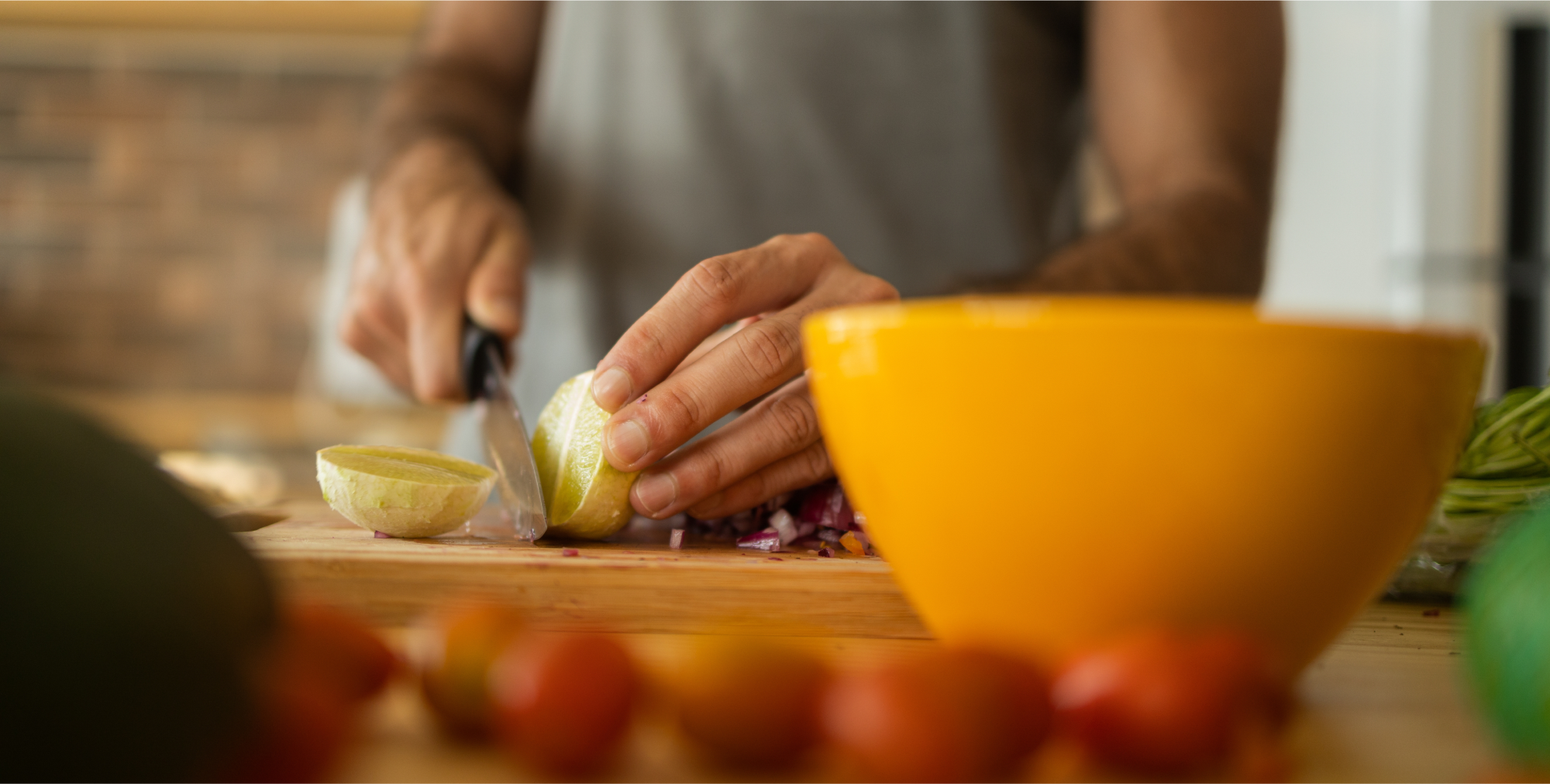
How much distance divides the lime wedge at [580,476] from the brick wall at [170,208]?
3.30 m

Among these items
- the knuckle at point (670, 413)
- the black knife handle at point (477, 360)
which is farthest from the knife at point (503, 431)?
the knuckle at point (670, 413)

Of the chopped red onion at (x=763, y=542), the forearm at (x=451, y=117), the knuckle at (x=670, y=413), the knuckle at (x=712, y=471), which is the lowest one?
the chopped red onion at (x=763, y=542)

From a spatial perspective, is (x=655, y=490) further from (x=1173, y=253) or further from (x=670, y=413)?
(x=1173, y=253)

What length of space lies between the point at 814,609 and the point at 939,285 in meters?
0.94

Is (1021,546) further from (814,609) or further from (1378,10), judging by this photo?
(1378,10)

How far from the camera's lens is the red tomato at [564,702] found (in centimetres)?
29

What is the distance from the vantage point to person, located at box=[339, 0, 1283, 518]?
1261 millimetres

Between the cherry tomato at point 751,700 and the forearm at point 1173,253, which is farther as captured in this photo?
the forearm at point 1173,253

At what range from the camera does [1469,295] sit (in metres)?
3.05

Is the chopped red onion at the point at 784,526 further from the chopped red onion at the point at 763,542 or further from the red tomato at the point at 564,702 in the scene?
the red tomato at the point at 564,702

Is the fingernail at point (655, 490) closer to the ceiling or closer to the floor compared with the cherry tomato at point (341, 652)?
closer to the floor

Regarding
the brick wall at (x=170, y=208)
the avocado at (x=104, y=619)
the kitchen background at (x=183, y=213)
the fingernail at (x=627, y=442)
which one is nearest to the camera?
the avocado at (x=104, y=619)

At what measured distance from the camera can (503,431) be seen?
3.14 feet

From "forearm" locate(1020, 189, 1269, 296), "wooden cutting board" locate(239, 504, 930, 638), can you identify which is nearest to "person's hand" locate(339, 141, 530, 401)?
"wooden cutting board" locate(239, 504, 930, 638)
